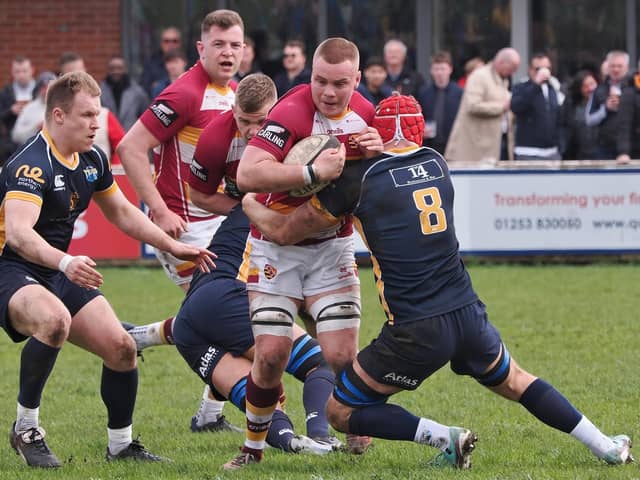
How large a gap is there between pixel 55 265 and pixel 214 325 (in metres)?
1.01

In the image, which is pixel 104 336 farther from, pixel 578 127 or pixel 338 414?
pixel 578 127

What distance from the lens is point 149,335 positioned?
8.25 meters

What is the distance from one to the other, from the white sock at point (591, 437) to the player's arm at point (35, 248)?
228 centimetres

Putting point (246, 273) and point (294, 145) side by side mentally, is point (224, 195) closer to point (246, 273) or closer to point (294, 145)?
point (246, 273)

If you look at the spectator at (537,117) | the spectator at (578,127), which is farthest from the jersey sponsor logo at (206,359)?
the spectator at (578,127)

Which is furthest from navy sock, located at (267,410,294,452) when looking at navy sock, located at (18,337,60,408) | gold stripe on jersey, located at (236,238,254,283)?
navy sock, located at (18,337,60,408)

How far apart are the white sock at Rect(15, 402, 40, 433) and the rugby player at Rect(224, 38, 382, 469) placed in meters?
1.05

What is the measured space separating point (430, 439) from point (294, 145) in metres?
1.45

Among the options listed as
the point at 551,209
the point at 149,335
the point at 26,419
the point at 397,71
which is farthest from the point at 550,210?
the point at 26,419

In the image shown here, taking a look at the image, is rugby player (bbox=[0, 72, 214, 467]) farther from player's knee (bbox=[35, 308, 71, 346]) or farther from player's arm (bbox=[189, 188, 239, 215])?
player's arm (bbox=[189, 188, 239, 215])

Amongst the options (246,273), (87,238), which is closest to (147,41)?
(87,238)

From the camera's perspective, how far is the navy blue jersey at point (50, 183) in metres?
6.52

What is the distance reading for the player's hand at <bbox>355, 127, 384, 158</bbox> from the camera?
5.79 meters

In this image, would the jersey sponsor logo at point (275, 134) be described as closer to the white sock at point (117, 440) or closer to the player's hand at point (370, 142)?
the player's hand at point (370, 142)
